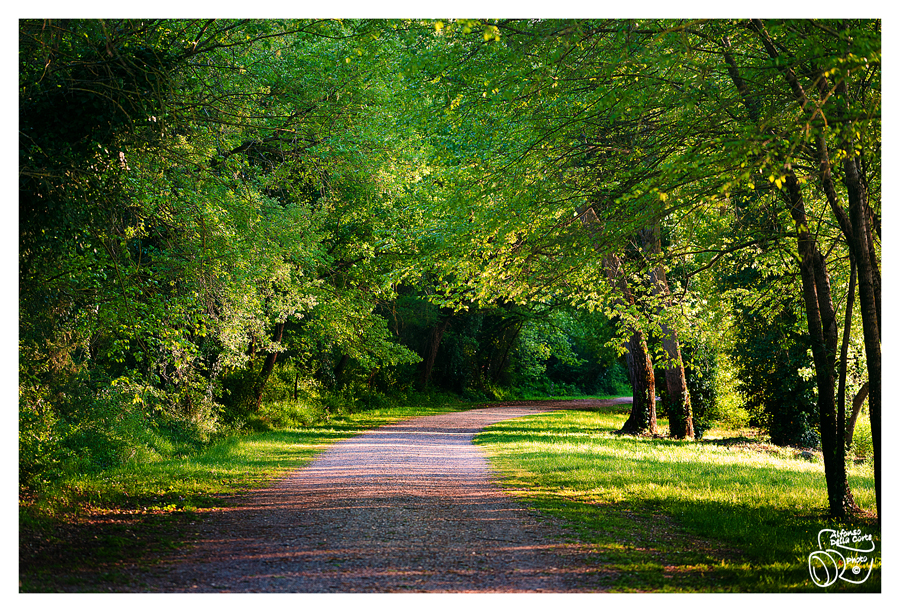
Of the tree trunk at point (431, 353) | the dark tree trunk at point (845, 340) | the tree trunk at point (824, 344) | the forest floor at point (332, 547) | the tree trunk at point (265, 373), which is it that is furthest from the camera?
the tree trunk at point (431, 353)

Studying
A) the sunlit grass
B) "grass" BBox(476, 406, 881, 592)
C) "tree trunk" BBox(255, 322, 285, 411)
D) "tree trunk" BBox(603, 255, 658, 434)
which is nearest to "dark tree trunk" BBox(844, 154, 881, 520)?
"grass" BBox(476, 406, 881, 592)

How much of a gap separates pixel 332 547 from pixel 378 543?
46 centimetres

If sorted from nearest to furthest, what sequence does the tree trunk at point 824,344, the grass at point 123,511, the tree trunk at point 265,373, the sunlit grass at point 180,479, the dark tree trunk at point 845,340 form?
the grass at point 123,511, the dark tree trunk at point 845,340, the tree trunk at point 824,344, the sunlit grass at point 180,479, the tree trunk at point 265,373

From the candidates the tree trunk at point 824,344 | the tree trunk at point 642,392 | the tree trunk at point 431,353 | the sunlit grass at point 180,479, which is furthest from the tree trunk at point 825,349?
the tree trunk at point 431,353

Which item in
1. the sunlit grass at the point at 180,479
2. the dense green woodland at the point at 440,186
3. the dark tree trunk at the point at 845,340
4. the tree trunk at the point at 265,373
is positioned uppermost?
the dense green woodland at the point at 440,186

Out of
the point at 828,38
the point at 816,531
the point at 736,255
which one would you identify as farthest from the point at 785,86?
the point at 816,531

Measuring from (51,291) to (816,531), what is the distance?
935cm

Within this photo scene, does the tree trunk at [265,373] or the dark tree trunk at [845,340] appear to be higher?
the dark tree trunk at [845,340]

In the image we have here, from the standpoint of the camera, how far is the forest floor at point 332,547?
210 inches

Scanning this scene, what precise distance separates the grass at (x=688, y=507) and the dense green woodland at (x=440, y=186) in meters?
1.14

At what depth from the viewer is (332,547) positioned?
6.33m

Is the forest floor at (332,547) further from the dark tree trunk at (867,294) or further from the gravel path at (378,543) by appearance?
the dark tree trunk at (867,294)

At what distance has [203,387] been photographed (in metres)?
15.4

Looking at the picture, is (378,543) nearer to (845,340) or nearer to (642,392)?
(845,340)
